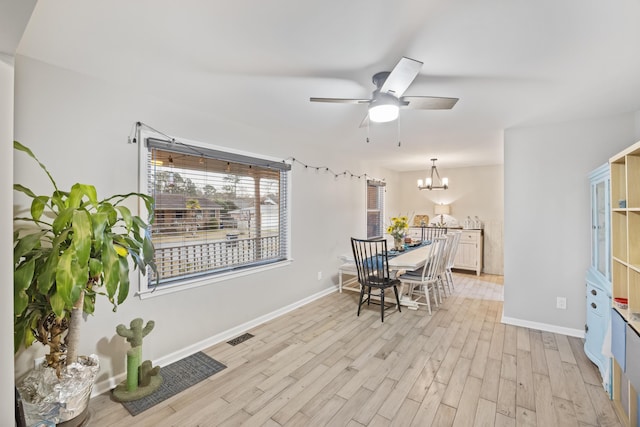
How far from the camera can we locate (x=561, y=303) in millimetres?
3201

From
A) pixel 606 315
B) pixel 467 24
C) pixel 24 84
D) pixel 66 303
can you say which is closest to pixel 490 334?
pixel 606 315

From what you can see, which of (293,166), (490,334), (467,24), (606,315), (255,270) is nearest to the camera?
(467,24)

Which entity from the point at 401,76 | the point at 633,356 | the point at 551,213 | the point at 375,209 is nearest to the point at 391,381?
the point at 633,356

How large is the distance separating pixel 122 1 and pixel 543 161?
395 cm

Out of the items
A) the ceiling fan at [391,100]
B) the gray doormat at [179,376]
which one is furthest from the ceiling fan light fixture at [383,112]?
the gray doormat at [179,376]

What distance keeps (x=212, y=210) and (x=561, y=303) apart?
153 inches

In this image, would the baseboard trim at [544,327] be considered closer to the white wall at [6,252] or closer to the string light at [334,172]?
the string light at [334,172]

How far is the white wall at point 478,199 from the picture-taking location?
6.12 metres

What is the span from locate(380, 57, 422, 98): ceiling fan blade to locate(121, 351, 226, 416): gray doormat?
102 inches

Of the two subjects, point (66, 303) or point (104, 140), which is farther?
point (104, 140)

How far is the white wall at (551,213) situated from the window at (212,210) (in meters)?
2.77

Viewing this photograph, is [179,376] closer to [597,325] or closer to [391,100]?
[391,100]

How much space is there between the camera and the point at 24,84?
1.85 metres

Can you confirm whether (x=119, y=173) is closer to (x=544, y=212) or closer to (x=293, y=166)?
(x=293, y=166)
